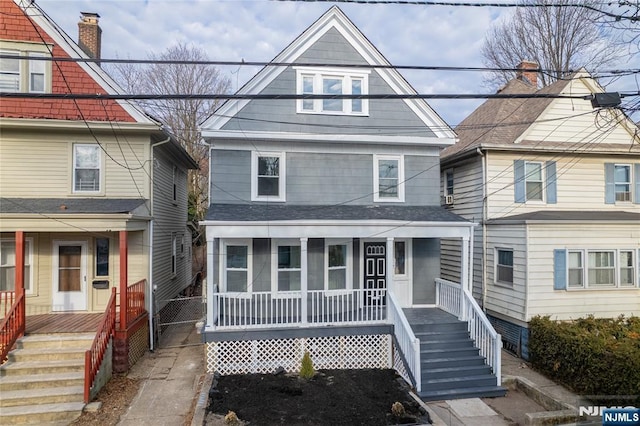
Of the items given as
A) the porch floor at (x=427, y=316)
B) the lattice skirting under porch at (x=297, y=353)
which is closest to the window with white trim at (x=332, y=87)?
the porch floor at (x=427, y=316)

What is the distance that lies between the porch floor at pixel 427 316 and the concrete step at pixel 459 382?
5.32ft

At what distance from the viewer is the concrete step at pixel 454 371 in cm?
841

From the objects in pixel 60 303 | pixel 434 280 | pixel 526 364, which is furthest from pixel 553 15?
pixel 60 303

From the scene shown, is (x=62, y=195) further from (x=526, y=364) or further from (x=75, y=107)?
(x=526, y=364)

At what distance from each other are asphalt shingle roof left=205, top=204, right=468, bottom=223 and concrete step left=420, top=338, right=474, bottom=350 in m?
3.13

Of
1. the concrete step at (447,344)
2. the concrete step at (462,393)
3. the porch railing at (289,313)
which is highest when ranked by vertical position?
the porch railing at (289,313)

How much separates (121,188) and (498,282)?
1192 centimetres

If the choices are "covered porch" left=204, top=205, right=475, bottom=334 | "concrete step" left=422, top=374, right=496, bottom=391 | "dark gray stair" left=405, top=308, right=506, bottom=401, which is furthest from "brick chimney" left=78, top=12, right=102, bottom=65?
"concrete step" left=422, top=374, right=496, bottom=391

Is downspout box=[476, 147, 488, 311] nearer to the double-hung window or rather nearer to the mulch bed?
the double-hung window

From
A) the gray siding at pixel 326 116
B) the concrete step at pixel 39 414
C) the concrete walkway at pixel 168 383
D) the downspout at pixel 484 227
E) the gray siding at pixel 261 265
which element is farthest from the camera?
the downspout at pixel 484 227

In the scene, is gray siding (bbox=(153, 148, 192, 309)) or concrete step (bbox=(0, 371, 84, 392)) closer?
concrete step (bbox=(0, 371, 84, 392))

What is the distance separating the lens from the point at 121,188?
11.0 meters

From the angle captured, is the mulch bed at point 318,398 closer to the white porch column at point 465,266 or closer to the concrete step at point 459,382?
the concrete step at point 459,382

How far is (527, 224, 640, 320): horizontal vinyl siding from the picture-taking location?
10.6m
